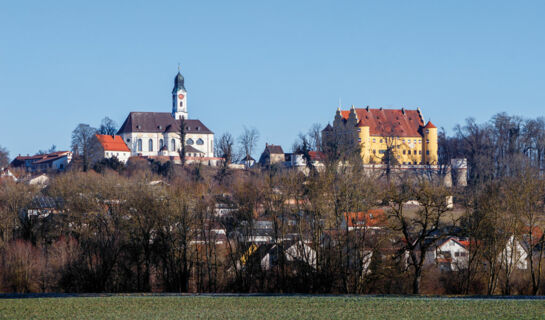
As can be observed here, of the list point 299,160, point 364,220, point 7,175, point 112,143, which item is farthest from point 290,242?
point 112,143

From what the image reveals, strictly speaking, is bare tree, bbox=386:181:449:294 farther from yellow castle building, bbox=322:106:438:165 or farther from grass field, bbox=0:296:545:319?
yellow castle building, bbox=322:106:438:165

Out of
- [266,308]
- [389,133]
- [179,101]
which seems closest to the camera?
[266,308]

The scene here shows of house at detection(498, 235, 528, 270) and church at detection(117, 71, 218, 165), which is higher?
church at detection(117, 71, 218, 165)

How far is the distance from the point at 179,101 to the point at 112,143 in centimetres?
2857

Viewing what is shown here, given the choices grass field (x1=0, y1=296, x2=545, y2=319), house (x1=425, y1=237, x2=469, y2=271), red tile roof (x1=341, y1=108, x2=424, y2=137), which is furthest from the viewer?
red tile roof (x1=341, y1=108, x2=424, y2=137)

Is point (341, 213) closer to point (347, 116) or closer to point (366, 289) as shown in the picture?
point (366, 289)

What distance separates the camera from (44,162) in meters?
123

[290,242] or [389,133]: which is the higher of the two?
[389,133]

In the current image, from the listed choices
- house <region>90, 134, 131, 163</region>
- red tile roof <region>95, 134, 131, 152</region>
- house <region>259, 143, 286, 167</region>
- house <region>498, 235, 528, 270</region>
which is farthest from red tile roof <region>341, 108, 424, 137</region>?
house <region>498, 235, 528, 270</region>

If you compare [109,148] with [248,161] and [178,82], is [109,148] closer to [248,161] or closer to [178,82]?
[248,161]

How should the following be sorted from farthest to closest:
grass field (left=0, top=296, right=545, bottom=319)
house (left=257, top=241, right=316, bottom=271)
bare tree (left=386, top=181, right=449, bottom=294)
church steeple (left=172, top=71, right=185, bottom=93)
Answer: church steeple (left=172, top=71, right=185, bottom=93), house (left=257, top=241, right=316, bottom=271), bare tree (left=386, top=181, right=449, bottom=294), grass field (left=0, top=296, right=545, bottom=319)

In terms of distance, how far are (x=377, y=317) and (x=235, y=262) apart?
1488 centimetres

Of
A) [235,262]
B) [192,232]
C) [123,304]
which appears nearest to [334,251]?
[235,262]

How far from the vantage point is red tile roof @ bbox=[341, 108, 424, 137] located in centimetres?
11950
